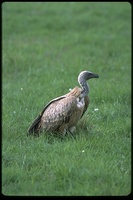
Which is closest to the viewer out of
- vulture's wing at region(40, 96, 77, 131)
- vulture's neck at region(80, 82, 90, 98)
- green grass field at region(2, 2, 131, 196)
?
green grass field at region(2, 2, 131, 196)

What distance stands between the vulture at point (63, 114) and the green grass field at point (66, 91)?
0.17 metres

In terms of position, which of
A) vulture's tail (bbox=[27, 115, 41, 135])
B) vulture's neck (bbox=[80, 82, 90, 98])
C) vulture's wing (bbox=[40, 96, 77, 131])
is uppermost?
vulture's neck (bbox=[80, 82, 90, 98])

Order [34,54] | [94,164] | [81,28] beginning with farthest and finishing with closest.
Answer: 1. [81,28]
2. [34,54]
3. [94,164]

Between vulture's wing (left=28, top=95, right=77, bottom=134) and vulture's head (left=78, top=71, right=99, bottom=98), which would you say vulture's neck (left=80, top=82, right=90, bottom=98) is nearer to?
vulture's head (left=78, top=71, right=99, bottom=98)

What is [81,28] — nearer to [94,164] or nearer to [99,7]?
[99,7]

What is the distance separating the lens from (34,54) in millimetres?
12992

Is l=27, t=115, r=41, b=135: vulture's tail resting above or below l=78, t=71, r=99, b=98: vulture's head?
below

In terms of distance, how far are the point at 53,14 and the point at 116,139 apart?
363 inches

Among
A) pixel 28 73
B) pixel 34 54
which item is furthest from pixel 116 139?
pixel 34 54

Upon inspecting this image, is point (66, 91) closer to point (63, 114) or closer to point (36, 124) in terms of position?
point (36, 124)

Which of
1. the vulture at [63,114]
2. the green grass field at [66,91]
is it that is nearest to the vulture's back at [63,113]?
the vulture at [63,114]

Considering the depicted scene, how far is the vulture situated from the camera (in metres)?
7.61

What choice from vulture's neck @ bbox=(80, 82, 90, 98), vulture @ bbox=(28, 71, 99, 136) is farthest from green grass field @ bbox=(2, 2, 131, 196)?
vulture's neck @ bbox=(80, 82, 90, 98)

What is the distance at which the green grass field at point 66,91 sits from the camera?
644 cm
